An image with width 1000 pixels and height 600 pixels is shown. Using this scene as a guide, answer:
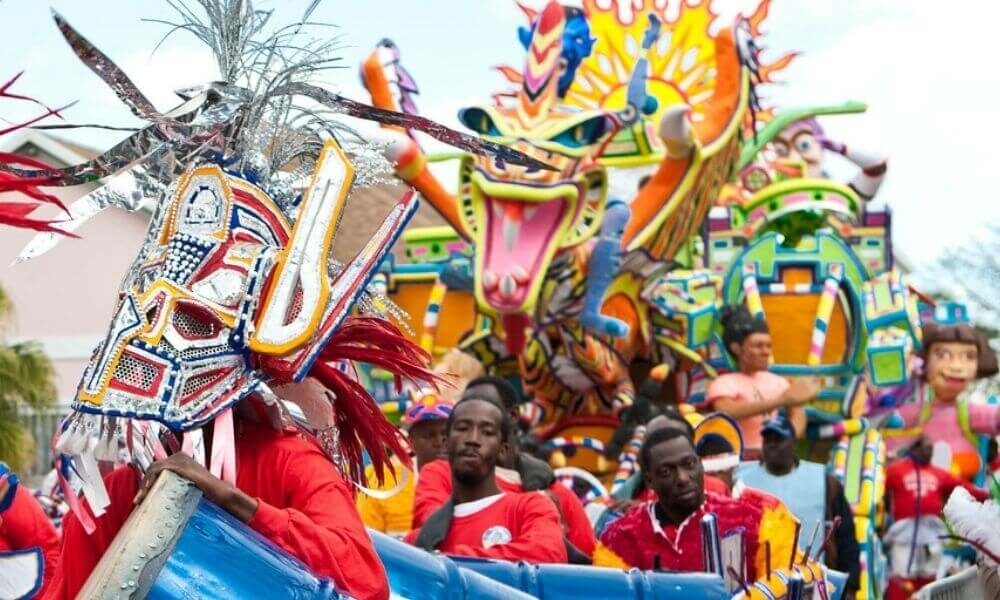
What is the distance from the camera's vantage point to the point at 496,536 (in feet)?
18.3

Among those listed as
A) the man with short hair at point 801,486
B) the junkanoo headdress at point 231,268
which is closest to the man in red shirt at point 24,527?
the junkanoo headdress at point 231,268

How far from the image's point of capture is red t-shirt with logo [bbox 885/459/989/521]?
1104cm

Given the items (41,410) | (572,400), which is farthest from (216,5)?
(41,410)

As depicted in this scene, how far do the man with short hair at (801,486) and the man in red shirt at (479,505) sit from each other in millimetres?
2099

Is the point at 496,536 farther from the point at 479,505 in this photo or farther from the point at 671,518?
the point at 671,518

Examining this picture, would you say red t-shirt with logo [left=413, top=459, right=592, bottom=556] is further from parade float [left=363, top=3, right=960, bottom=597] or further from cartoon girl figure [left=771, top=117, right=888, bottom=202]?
cartoon girl figure [left=771, top=117, right=888, bottom=202]

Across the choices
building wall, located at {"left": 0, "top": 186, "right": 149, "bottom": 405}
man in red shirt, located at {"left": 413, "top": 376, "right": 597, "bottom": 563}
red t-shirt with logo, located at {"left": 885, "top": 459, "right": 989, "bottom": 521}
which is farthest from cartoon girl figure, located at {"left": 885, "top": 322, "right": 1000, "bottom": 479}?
building wall, located at {"left": 0, "top": 186, "right": 149, "bottom": 405}

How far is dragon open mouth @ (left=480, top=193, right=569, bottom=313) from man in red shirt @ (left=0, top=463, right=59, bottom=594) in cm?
540

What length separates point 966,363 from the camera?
12641 mm

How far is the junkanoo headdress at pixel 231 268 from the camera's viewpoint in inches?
136

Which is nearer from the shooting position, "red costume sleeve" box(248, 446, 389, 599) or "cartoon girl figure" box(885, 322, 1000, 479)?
"red costume sleeve" box(248, 446, 389, 599)

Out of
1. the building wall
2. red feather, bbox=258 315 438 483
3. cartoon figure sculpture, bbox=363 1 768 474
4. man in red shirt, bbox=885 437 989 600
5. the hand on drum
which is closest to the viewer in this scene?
the hand on drum

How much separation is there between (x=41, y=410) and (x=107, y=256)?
9.50 meters

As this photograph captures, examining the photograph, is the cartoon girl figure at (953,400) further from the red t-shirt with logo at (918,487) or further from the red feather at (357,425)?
the red feather at (357,425)
